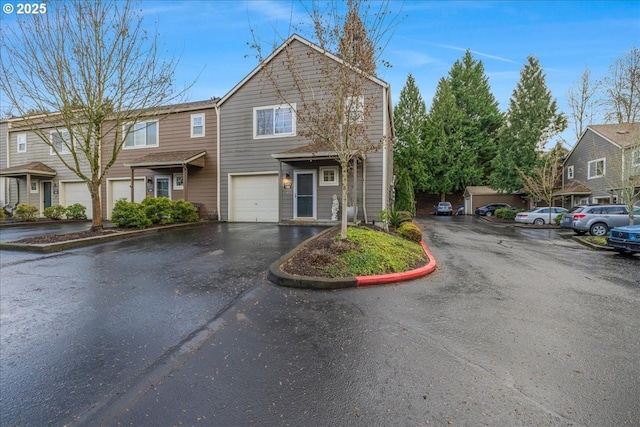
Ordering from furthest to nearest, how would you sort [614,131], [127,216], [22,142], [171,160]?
[614,131]
[22,142]
[171,160]
[127,216]

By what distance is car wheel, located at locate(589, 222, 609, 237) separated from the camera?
45.2 ft

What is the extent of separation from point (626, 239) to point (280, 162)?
11.7m

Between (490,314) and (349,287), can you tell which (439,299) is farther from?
(349,287)

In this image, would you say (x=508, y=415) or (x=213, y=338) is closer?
(x=508, y=415)

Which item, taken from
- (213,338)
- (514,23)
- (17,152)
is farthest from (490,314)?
(17,152)

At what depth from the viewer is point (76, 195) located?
18.5m

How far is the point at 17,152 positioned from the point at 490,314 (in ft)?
91.1

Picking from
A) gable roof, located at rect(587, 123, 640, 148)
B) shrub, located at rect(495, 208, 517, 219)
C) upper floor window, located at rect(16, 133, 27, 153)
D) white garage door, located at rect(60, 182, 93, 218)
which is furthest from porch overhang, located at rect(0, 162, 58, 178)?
gable roof, located at rect(587, 123, 640, 148)

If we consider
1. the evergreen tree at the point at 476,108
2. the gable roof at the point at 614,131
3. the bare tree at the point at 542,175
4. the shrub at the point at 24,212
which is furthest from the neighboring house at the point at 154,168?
the evergreen tree at the point at 476,108

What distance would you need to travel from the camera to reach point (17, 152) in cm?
1997

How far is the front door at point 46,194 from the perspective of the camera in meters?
19.0

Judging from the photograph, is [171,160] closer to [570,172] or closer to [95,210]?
[95,210]

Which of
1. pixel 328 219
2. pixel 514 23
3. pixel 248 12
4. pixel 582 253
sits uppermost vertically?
pixel 514 23

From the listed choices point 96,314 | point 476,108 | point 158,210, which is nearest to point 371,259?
point 96,314
